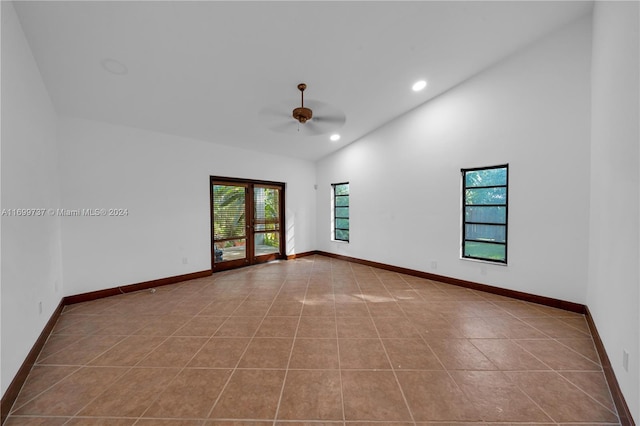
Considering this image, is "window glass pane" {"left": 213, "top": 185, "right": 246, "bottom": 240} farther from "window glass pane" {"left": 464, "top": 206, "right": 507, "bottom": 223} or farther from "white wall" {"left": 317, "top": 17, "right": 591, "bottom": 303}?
"window glass pane" {"left": 464, "top": 206, "right": 507, "bottom": 223}

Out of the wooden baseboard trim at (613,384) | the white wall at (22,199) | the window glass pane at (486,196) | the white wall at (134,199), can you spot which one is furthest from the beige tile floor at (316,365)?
the window glass pane at (486,196)

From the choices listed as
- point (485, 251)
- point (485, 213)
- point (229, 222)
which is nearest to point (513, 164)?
point (485, 213)

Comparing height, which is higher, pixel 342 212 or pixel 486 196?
pixel 486 196

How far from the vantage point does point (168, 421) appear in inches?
A: 59.3

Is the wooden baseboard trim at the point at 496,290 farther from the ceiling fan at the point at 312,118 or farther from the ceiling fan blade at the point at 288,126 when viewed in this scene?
the ceiling fan blade at the point at 288,126

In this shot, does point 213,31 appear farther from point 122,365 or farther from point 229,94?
point 122,365

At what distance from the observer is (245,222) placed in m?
5.68

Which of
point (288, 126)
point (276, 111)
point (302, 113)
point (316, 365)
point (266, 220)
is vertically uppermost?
point (276, 111)

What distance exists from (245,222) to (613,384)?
568cm

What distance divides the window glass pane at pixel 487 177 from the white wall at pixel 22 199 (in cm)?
547

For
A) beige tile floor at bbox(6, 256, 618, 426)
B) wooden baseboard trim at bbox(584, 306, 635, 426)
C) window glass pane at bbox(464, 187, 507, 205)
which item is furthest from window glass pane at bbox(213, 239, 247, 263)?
wooden baseboard trim at bbox(584, 306, 635, 426)

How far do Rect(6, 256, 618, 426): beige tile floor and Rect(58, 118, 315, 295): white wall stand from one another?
66 cm

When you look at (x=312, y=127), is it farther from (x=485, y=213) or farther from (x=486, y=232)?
(x=486, y=232)

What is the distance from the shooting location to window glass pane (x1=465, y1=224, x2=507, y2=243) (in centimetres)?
375
